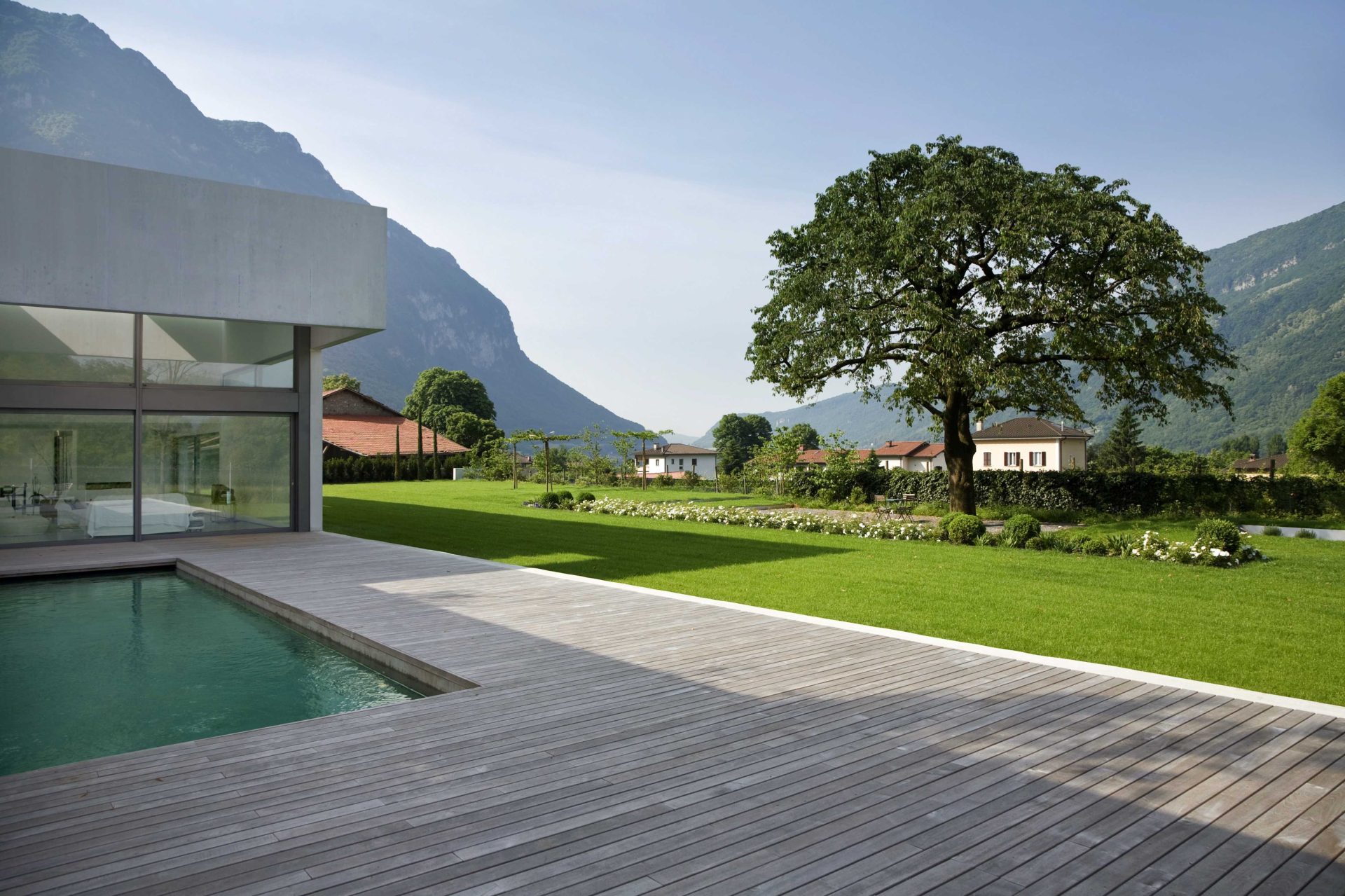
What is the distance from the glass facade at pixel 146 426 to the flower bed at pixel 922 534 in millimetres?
8284

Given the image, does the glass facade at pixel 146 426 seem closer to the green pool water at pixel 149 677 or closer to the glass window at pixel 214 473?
the glass window at pixel 214 473

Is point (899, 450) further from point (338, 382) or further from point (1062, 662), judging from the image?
point (1062, 662)

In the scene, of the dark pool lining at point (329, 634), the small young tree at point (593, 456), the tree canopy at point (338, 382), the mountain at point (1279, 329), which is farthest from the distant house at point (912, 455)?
the dark pool lining at point (329, 634)

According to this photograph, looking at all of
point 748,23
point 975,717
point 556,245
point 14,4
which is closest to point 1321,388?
point 556,245

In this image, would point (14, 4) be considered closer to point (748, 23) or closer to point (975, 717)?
point (748, 23)

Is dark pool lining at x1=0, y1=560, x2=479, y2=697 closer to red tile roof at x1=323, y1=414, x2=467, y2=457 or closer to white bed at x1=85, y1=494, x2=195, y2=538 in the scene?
white bed at x1=85, y1=494, x2=195, y2=538

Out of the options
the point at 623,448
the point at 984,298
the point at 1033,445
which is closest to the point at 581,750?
the point at 984,298

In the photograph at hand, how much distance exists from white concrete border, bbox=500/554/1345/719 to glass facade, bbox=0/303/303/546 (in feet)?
30.5

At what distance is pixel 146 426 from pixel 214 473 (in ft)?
4.08

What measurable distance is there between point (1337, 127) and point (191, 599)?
131 feet

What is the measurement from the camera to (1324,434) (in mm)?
48438

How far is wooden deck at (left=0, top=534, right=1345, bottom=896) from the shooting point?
2818 millimetres

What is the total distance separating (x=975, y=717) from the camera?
450 cm

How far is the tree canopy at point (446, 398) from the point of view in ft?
235
